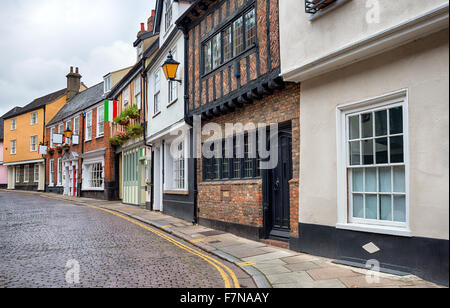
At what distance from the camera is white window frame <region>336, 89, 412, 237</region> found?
530 centimetres

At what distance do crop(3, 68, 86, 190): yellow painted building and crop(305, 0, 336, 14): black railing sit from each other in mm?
30370

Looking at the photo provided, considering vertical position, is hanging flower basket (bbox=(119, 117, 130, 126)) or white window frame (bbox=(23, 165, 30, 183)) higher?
hanging flower basket (bbox=(119, 117, 130, 126))

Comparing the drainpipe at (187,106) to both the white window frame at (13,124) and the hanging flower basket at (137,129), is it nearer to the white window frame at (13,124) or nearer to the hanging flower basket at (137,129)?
the hanging flower basket at (137,129)

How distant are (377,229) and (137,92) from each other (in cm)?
1514

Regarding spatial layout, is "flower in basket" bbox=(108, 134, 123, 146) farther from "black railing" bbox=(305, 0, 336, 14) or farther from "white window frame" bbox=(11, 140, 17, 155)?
"white window frame" bbox=(11, 140, 17, 155)

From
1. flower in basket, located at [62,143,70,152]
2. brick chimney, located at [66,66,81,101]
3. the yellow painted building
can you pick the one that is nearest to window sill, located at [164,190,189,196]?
flower in basket, located at [62,143,70,152]

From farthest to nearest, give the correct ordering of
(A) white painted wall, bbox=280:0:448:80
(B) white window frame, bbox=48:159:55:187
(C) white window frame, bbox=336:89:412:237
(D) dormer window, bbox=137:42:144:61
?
1. (B) white window frame, bbox=48:159:55:187
2. (D) dormer window, bbox=137:42:144:61
3. (C) white window frame, bbox=336:89:412:237
4. (A) white painted wall, bbox=280:0:448:80

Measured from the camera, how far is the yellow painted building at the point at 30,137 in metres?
33.1

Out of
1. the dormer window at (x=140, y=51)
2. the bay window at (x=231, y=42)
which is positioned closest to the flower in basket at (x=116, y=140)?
the dormer window at (x=140, y=51)

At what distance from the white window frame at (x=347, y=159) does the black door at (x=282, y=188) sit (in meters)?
1.70
